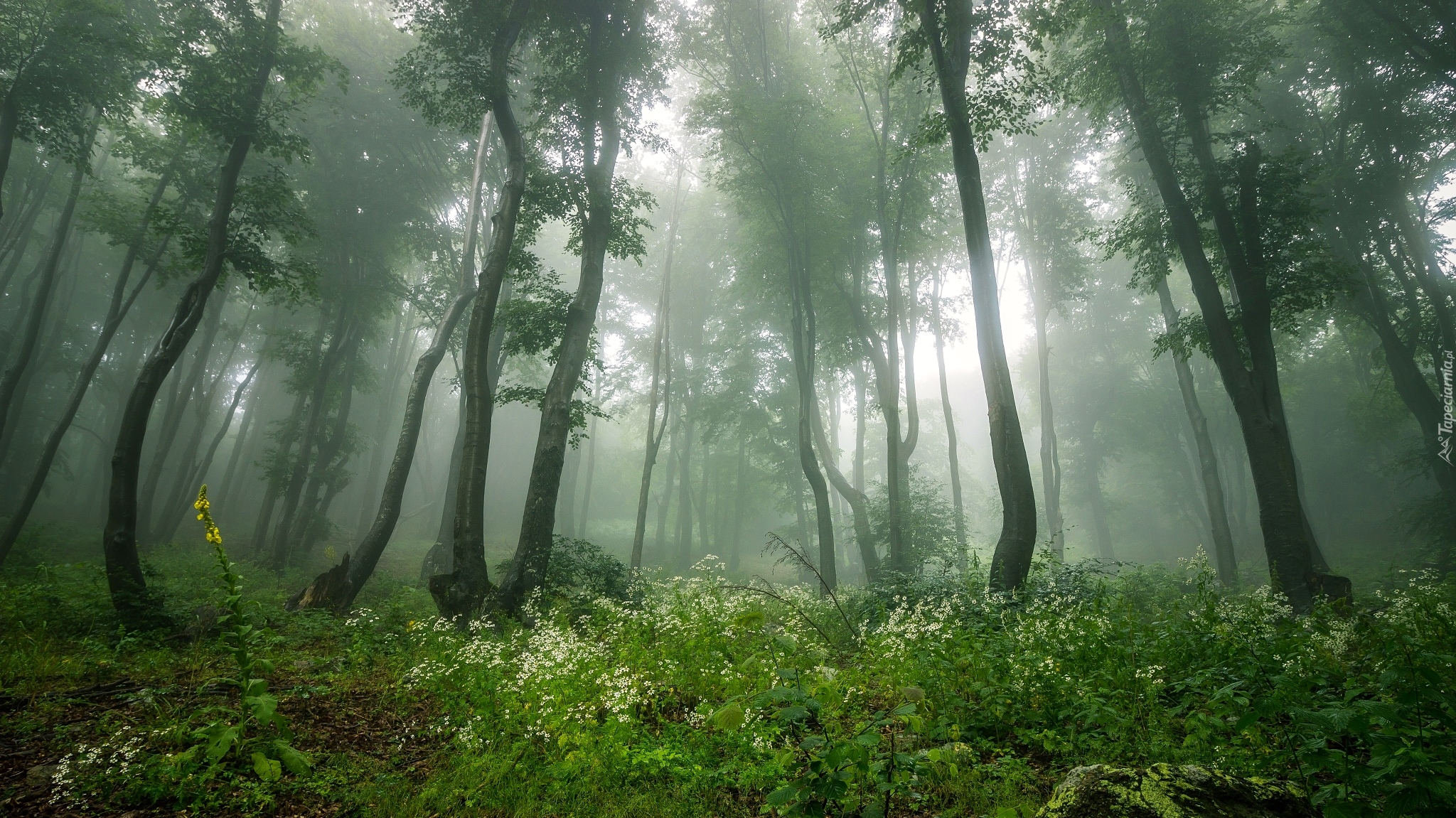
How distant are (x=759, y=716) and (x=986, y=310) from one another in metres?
7.11

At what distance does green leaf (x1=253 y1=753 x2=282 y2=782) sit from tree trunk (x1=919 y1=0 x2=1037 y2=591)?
24.9 ft

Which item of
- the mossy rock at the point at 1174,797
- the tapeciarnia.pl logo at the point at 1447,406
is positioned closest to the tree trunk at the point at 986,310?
the mossy rock at the point at 1174,797

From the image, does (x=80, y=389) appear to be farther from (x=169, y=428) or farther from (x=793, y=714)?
(x=793, y=714)

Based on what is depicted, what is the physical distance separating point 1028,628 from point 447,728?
485cm

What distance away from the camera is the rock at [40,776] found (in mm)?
3189

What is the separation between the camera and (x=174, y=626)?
7523 millimetres

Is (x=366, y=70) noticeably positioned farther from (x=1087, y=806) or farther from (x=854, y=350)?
(x=1087, y=806)

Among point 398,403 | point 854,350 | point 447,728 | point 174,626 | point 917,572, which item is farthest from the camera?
point 398,403

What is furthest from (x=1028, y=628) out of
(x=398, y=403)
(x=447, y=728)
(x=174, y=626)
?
(x=398, y=403)

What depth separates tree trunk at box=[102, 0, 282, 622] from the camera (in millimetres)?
7504

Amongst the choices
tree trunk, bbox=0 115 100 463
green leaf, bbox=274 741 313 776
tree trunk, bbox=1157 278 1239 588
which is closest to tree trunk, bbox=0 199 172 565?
tree trunk, bbox=0 115 100 463

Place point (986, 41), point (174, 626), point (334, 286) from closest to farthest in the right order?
point (174, 626) → point (986, 41) → point (334, 286)

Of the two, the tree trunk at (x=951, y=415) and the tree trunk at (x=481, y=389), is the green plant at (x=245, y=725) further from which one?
the tree trunk at (x=951, y=415)

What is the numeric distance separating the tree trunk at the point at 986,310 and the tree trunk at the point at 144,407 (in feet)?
37.2
